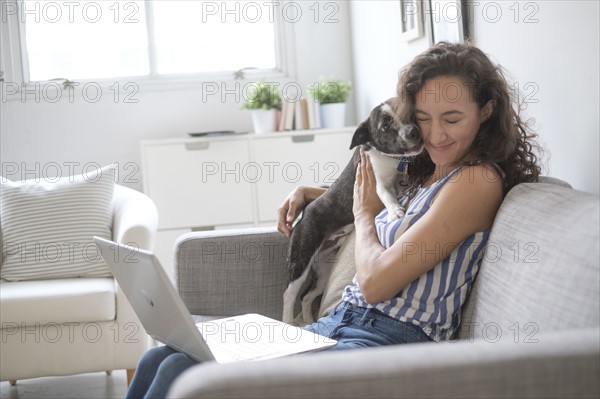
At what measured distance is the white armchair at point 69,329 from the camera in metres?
2.97

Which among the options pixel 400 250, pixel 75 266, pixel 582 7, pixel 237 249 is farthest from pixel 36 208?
pixel 582 7

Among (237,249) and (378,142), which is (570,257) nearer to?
(378,142)

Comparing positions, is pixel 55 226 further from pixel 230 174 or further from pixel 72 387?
pixel 230 174

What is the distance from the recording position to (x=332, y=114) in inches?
179

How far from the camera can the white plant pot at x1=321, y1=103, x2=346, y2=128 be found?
4543 millimetres

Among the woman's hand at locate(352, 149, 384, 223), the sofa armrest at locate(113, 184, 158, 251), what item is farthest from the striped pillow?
the woman's hand at locate(352, 149, 384, 223)

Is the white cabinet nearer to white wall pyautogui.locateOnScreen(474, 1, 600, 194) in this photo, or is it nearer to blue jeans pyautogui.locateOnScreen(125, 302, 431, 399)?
white wall pyautogui.locateOnScreen(474, 1, 600, 194)

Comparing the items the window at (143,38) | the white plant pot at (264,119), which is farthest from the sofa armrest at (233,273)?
the window at (143,38)

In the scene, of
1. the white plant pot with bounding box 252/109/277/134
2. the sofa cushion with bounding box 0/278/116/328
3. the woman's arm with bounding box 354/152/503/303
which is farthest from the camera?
the white plant pot with bounding box 252/109/277/134

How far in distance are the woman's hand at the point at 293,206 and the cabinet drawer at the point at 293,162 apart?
1963 millimetres

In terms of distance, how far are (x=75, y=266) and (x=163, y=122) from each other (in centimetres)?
170

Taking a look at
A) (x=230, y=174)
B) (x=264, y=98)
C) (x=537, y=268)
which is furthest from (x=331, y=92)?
(x=537, y=268)

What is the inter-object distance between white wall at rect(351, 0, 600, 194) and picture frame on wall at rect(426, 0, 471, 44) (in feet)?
0.18

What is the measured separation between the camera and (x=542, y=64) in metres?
2.15
